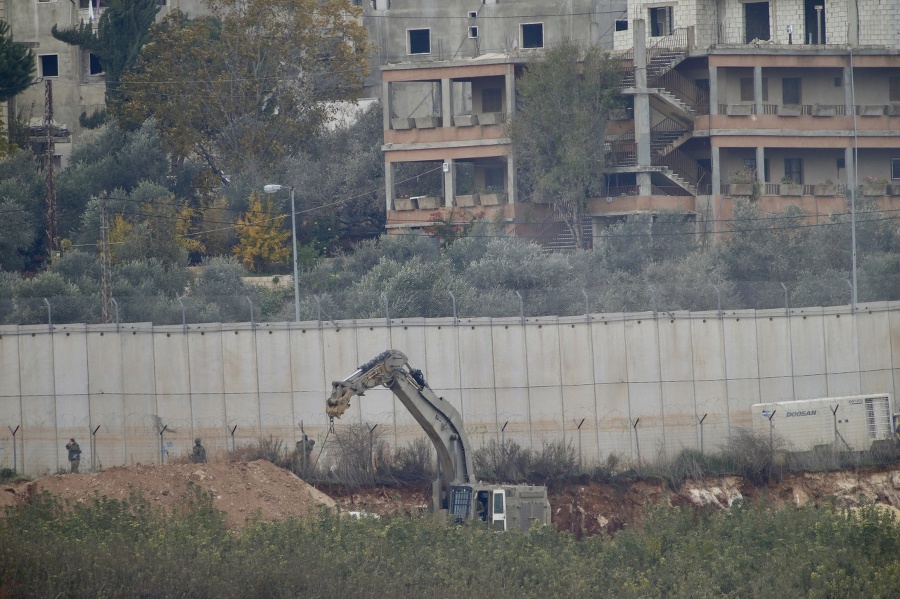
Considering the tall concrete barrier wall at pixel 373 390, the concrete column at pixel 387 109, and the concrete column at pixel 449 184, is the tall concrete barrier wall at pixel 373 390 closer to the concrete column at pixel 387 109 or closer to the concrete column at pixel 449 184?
the concrete column at pixel 449 184

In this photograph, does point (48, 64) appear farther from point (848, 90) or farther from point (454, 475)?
point (454, 475)

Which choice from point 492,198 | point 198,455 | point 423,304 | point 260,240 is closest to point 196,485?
point 198,455

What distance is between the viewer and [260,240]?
59344 mm

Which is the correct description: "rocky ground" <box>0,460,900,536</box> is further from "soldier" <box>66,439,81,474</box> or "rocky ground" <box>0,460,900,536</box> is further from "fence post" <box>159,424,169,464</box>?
"fence post" <box>159,424,169,464</box>

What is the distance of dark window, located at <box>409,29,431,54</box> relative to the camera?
2849 inches

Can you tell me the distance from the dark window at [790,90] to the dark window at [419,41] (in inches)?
708

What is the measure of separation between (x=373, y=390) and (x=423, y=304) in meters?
5.25

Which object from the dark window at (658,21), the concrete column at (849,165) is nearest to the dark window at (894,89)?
the concrete column at (849,165)

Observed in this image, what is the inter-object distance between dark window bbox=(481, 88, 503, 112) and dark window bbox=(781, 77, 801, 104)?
12740mm

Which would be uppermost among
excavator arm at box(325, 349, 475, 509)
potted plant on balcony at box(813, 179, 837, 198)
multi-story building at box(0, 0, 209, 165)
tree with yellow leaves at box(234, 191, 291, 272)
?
multi-story building at box(0, 0, 209, 165)

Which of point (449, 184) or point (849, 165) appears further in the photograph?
point (849, 165)

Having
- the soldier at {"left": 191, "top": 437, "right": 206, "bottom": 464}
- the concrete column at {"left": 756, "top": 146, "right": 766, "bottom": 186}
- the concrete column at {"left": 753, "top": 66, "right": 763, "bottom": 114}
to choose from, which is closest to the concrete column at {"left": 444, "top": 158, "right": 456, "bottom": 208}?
the concrete column at {"left": 756, "top": 146, "right": 766, "bottom": 186}

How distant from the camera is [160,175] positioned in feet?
217

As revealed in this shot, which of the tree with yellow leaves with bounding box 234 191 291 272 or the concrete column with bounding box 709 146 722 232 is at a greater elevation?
the concrete column with bounding box 709 146 722 232
